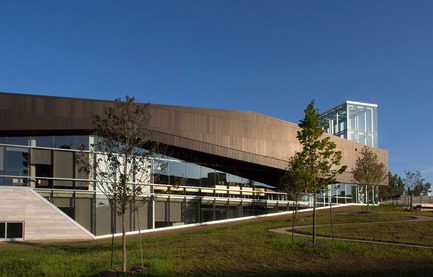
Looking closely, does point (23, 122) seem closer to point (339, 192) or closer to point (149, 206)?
point (149, 206)

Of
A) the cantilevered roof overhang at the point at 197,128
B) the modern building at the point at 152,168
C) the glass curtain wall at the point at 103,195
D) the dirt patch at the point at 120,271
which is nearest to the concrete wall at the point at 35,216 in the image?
the modern building at the point at 152,168

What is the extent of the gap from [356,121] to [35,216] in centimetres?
8223

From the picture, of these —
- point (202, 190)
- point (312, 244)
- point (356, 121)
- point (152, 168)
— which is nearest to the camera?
point (312, 244)

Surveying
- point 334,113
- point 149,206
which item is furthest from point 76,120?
point 334,113

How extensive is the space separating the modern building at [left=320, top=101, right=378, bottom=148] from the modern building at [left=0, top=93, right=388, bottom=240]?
50019 millimetres

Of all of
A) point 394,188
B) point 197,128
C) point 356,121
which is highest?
point 356,121

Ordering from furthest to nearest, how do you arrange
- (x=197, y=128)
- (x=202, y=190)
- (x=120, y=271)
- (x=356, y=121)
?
(x=356, y=121) < (x=202, y=190) < (x=197, y=128) < (x=120, y=271)

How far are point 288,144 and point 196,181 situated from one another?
11.8 metres

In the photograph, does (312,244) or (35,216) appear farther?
(35,216)

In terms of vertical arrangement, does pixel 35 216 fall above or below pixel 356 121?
below

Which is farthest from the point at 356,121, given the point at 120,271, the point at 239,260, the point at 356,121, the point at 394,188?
the point at 120,271

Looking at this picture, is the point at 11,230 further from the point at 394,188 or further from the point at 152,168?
the point at 394,188

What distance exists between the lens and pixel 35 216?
1037 inches

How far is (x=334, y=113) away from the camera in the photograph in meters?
96.1
